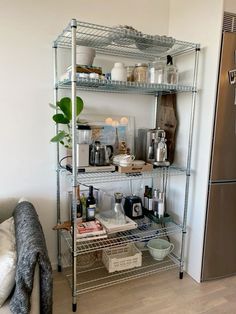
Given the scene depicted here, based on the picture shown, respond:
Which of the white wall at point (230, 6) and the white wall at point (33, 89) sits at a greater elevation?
the white wall at point (230, 6)

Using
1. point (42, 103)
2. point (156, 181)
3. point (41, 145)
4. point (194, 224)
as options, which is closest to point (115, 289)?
point (194, 224)

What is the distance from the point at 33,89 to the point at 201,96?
4.07ft

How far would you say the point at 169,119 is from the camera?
222cm

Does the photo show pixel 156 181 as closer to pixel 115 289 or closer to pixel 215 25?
pixel 115 289

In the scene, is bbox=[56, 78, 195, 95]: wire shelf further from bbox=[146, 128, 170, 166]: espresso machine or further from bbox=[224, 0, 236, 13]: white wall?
bbox=[224, 0, 236, 13]: white wall

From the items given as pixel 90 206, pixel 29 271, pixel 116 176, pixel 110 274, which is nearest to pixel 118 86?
pixel 116 176

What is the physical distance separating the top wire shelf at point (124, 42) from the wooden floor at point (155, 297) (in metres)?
1.80

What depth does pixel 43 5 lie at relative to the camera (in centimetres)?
183

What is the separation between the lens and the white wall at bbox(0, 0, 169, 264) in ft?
5.85

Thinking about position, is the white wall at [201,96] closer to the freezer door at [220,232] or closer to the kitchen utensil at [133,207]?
the freezer door at [220,232]

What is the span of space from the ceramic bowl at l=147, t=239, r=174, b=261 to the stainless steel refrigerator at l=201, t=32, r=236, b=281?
308 millimetres

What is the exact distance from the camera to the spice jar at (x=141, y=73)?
1.86m

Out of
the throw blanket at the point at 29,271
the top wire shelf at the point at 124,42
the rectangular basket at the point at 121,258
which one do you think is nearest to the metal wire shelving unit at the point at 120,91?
the top wire shelf at the point at 124,42

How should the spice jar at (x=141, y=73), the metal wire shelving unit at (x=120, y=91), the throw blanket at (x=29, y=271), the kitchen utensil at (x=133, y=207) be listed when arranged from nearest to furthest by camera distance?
1. the throw blanket at (x=29, y=271)
2. the metal wire shelving unit at (x=120, y=91)
3. the spice jar at (x=141, y=73)
4. the kitchen utensil at (x=133, y=207)
